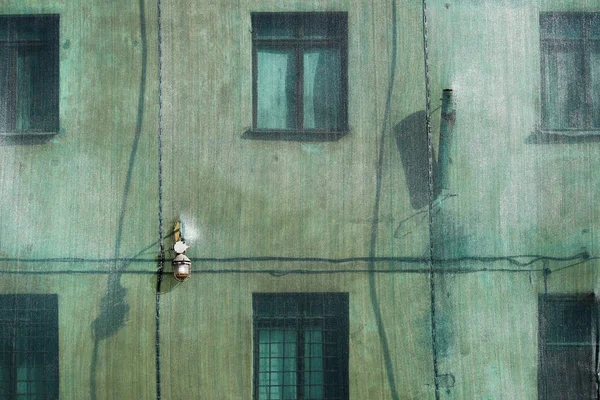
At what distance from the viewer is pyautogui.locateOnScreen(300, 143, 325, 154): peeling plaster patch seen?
709 cm

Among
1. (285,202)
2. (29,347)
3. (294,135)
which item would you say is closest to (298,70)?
(294,135)

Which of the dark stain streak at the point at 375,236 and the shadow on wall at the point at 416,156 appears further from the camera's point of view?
the shadow on wall at the point at 416,156

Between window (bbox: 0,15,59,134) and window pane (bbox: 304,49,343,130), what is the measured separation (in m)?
2.01

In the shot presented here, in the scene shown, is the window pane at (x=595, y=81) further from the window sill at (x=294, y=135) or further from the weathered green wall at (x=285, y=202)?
the window sill at (x=294, y=135)

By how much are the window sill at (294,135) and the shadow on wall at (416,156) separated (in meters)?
0.46

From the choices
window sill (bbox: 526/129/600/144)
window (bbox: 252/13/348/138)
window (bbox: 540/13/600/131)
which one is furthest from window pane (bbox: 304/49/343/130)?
window (bbox: 540/13/600/131)

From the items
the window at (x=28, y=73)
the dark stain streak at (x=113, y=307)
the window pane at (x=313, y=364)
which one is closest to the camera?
the dark stain streak at (x=113, y=307)

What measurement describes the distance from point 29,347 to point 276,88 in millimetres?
2818

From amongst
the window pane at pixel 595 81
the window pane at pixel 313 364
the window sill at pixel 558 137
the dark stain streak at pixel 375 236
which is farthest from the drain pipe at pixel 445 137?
the window pane at pixel 313 364

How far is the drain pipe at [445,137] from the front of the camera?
707 cm

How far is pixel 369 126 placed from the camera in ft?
23.3

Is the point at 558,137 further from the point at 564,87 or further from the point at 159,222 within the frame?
the point at 159,222

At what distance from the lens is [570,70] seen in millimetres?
7168

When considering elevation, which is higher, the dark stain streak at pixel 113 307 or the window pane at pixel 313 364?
the dark stain streak at pixel 113 307
